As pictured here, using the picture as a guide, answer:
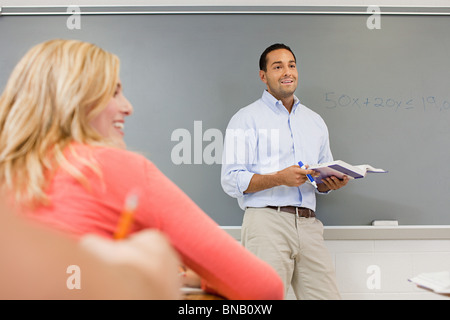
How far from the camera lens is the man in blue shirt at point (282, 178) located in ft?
7.00

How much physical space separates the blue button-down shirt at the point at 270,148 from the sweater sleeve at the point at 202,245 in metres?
1.39

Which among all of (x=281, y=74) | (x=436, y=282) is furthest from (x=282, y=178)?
(x=436, y=282)

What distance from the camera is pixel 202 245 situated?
2.44 feet

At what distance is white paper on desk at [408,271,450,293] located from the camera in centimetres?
122

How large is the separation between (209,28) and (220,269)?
2.06 m

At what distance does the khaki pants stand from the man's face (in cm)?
66

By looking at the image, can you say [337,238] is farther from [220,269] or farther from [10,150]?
[10,150]

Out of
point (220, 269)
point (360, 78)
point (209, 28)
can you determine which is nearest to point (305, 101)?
point (360, 78)

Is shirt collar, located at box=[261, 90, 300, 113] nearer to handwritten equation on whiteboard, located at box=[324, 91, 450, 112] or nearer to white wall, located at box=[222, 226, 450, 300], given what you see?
handwritten equation on whiteboard, located at box=[324, 91, 450, 112]

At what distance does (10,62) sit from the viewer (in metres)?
2.58

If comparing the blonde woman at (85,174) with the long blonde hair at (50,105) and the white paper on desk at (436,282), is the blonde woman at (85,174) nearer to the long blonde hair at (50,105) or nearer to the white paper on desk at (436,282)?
the long blonde hair at (50,105)

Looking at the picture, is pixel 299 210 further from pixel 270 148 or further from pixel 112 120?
pixel 112 120

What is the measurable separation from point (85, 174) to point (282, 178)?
4.90 ft

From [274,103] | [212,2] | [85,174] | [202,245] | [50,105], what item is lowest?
[202,245]
